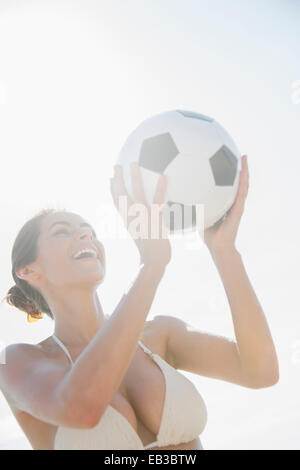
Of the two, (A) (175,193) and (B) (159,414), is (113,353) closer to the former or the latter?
(B) (159,414)

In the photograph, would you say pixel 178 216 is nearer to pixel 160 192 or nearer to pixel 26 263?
pixel 160 192

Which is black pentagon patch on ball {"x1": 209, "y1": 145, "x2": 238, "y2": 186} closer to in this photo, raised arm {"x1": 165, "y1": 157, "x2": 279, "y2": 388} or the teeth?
raised arm {"x1": 165, "y1": 157, "x2": 279, "y2": 388}

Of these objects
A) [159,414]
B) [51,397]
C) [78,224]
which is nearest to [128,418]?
[159,414]

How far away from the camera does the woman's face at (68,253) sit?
11.7 ft

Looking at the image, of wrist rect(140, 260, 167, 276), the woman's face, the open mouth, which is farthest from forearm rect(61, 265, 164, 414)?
the open mouth

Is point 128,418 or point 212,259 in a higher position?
point 212,259

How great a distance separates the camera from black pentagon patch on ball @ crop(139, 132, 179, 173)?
11.2 ft

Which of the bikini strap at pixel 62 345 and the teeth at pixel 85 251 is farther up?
the teeth at pixel 85 251

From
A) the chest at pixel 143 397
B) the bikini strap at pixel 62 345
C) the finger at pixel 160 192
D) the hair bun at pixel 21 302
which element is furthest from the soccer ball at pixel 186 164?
the hair bun at pixel 21 302

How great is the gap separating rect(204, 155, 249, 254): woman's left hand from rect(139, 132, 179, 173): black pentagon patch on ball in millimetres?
645

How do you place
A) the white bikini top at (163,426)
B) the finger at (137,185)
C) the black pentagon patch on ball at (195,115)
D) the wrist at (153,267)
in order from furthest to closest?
the black pentagon patch on ball at (195,115) → the finger at (137,185) → the white bikini top at (163,426) → the wrist at (153,267)

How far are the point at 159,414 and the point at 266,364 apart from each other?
913mm

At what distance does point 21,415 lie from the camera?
10.9 feet

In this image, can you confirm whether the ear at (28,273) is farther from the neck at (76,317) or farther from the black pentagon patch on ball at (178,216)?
the black pentagon patch on ball at (178,216)
